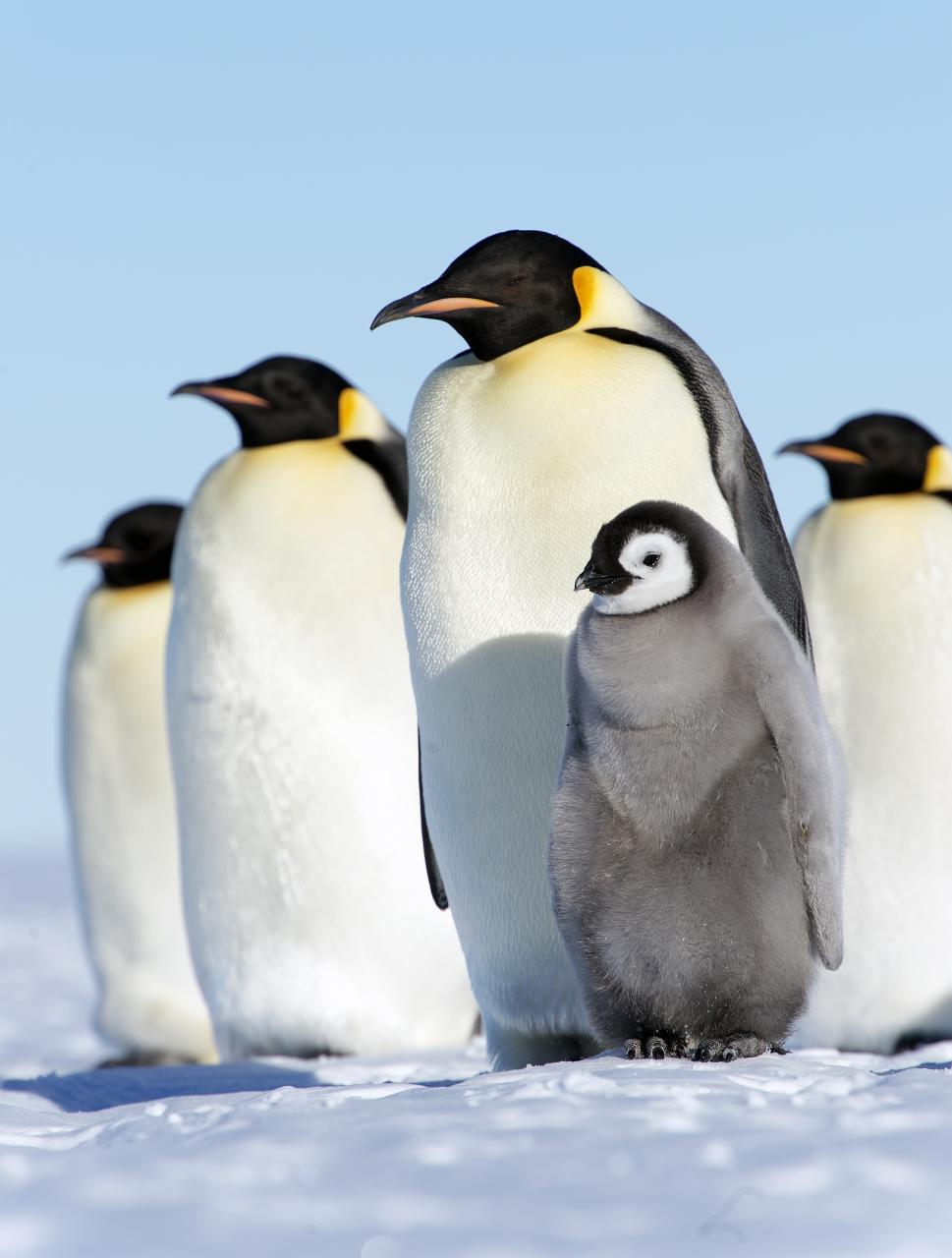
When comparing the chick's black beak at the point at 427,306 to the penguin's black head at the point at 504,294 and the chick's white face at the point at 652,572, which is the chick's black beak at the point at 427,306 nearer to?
the penguin's black head at the point at 504,294

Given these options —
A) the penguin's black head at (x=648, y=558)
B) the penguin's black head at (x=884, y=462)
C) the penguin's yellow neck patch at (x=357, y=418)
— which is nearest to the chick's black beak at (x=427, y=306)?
the penguin's black head at (x=648, y=558)

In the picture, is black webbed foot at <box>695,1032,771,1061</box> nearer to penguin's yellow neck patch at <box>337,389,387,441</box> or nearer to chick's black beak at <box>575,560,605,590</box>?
chick's black beak at <box>575,560,605,590</box>

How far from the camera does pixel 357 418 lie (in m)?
6.14

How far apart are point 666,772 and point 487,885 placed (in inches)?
34.1

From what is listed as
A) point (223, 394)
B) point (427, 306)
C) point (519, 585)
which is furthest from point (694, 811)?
point (223, 394)

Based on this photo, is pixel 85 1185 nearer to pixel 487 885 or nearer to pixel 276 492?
pixel 487 885

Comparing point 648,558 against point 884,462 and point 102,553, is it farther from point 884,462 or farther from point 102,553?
point 102,553

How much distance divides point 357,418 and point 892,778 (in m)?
2.07

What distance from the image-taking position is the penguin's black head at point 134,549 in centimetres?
759

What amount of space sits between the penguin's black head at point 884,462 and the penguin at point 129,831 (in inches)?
106

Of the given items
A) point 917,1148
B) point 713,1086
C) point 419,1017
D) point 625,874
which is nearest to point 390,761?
point 419,1017

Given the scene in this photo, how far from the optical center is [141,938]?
738 centimetres

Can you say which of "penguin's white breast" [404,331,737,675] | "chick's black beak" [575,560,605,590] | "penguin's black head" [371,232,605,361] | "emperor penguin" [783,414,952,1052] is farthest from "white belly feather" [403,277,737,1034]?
"emperor penguin" [783,414,952,1052]

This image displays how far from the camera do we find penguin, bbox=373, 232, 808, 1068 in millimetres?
3588
